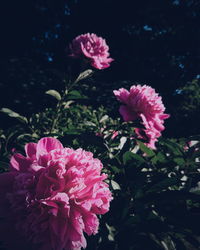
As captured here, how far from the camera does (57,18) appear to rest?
5500 mm

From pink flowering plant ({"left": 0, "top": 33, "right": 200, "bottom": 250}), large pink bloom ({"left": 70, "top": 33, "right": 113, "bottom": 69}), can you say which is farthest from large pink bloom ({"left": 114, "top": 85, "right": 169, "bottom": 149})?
large pink bloom ({"left": 70, "top": 33, "right": 113, "bottom": 69})

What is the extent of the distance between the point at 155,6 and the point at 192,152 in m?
5.02

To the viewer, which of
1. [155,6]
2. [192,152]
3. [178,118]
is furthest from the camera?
[155,6]

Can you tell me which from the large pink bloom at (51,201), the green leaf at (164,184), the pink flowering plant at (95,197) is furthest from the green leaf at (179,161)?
the large pink bloom at (51,201)

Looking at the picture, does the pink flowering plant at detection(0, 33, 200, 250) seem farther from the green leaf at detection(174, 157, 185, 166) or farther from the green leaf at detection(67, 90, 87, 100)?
the green leaf at detection(67, 90, 87, 100)

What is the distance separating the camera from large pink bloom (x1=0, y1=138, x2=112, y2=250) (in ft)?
2.02

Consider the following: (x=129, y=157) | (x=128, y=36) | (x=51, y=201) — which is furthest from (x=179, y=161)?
(x=128, y=36)

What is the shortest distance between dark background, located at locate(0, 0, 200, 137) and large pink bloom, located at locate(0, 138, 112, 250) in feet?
15.1

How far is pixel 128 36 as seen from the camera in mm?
5391

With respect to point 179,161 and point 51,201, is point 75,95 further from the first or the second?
point 51,201

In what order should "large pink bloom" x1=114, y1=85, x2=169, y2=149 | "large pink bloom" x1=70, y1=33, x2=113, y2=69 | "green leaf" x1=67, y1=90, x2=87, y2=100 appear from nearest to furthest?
1. "large pink bloom" x1=114, y1=85, x2=169, y2=149
2. "green leaf" x1=67, y1=90, x2=87, y2=100
3. "large pink bloom" x1=70, y1=33, x2=113, y2=69

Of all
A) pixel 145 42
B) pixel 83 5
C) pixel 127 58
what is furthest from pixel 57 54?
pixel 145 42

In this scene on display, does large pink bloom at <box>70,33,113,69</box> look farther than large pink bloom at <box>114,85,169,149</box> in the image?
Yes

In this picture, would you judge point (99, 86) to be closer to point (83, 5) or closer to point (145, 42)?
point (145, 42)
